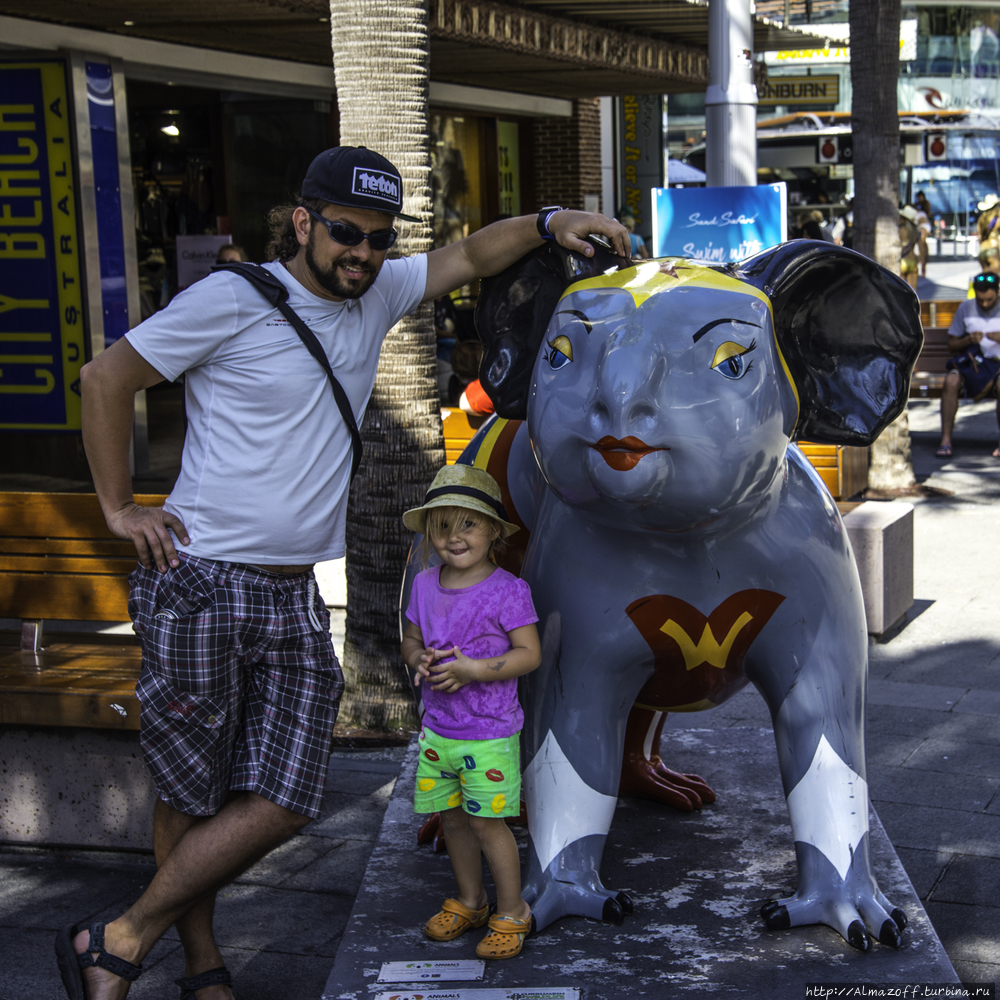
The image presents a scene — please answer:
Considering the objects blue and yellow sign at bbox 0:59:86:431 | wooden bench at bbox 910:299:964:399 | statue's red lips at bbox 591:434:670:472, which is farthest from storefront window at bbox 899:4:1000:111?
statue's red lips at bbox 591:434:670:472

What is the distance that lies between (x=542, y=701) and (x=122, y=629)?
4314 mm

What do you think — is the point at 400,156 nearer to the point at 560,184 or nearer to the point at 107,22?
the point at 107,22

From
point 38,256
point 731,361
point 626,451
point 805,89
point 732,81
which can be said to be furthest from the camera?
point 805,89

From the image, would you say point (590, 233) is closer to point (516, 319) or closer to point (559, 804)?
point (516, 319)

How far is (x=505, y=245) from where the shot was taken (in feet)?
10.3

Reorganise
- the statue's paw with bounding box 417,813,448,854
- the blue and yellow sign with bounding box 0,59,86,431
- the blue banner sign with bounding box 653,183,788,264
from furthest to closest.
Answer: the blue and yellow sign with bounding box 0,59,86,431
the blue banner sign with bounding box 653,183,788,264
the statue's paw with bounding box 417,813,448,854

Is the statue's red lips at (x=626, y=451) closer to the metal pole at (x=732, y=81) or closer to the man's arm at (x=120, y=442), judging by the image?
the man's arm at (x=120, y=442)

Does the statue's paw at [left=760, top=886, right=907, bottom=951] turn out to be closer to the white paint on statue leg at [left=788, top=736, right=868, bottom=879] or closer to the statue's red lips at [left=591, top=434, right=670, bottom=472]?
the white paint on statue leg at [left=788, top=736, right=868, bottom=879]

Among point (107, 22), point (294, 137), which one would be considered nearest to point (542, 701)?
point (107, 22)

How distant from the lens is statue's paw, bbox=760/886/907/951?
2828mm

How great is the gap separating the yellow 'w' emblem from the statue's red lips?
1.77ft

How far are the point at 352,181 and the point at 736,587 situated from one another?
1237 mm

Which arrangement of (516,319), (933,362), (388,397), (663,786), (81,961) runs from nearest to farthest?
(81,961), (516,319), (663,786), (388,397), (933,362)

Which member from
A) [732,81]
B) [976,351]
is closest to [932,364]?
[976,351]
